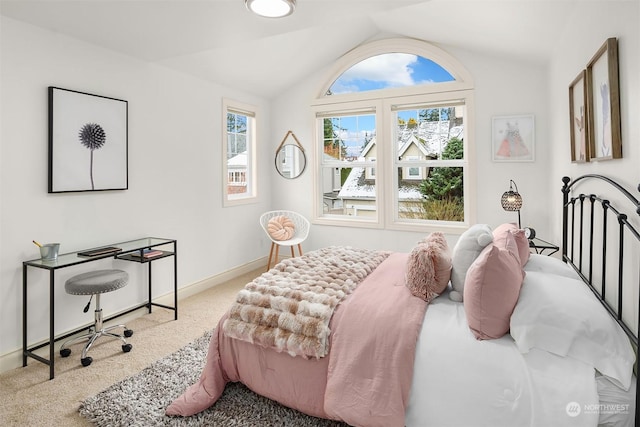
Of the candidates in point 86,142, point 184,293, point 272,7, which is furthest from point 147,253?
point 272,7

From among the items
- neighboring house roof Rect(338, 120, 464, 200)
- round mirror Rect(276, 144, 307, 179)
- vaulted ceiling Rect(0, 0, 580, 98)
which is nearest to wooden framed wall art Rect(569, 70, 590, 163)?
vaulted ceiling Rect(0, 0, 580, 98)

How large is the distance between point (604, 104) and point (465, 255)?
1.01 metres

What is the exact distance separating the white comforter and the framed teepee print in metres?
2.91

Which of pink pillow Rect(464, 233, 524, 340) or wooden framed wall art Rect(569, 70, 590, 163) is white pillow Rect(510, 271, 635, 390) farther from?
wooden framed wall art Rect(569, 70, 590, 163)

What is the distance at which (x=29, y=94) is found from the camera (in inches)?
102

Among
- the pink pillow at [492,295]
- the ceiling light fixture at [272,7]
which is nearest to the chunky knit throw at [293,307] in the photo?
the pink pillow at [492,295]

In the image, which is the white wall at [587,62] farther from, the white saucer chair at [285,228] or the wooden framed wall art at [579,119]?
the white saucer chair at [285,228]

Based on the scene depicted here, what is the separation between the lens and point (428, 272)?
2.04 metres

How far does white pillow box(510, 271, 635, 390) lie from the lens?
4.62ft

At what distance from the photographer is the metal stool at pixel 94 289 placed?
2566 millimetres

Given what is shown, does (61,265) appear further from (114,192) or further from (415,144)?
(415,144)

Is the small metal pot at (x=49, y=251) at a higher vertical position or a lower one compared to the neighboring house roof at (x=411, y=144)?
lower

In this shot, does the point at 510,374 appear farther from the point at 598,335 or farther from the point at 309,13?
the point at 309,13

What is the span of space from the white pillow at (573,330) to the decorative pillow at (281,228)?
10.9ft
